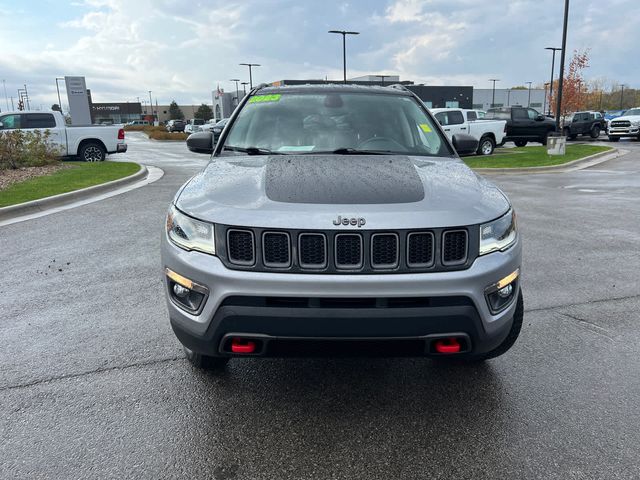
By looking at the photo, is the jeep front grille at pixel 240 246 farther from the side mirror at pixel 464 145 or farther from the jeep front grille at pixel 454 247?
the side mirror at pixel 464 145

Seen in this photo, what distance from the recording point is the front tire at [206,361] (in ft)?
9.99

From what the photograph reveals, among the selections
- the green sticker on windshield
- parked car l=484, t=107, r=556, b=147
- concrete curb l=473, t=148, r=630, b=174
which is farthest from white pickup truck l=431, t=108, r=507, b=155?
the green sticker on windshield

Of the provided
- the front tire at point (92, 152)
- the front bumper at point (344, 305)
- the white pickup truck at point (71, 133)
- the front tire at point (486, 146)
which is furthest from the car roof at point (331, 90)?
the front tire at point (486, 146)

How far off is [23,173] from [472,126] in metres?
15.5

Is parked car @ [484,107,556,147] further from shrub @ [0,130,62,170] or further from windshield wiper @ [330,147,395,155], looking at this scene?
windshield wiper @ [330,147,395,155]

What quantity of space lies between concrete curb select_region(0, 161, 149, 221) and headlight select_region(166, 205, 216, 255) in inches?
277

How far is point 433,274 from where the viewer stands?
230 cm

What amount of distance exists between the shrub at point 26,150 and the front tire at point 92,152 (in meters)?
1.40

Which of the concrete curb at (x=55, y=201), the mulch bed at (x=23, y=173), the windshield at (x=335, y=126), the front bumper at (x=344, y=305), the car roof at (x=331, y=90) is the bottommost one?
the concrete curb at (x=55, y=201)

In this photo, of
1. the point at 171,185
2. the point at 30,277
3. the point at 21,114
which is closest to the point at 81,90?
the point at 21,114

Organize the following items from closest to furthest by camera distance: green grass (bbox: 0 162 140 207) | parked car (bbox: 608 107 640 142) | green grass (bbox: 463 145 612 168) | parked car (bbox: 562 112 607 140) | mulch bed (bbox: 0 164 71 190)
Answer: green grass (bbox: 0 162 140 207) < mulch bed (bbox: 0 164 71 190) < green grass (bbox: 463 145 612 168) < parked car (bbox: 608 107 640 142) < parked car (bbox: 562 112 607 140)

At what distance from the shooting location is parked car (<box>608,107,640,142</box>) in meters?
28.9

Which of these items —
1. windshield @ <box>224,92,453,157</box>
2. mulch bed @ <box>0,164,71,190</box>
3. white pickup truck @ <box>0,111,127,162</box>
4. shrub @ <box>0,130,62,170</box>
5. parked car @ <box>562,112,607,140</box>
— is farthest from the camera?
parked car @ <box>562,112,607,140</box>

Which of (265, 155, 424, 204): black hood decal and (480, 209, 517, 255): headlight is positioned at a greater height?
(265, 155, 424, 204): black hood decal
